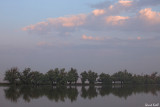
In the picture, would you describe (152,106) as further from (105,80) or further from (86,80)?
(105,80)

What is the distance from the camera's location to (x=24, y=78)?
49938 millimetres

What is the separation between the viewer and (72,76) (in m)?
54.2

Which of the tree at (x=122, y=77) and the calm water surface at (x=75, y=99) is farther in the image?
the tree at (x=122, y=77)

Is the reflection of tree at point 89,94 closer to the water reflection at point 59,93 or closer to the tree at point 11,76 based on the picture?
the water reflection at point 59,93

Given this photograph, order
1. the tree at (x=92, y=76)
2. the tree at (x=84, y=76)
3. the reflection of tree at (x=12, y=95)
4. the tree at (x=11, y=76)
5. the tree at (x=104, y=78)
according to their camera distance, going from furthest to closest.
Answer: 1. the tree at (x=104, y=78)
2. the tree at (x=92, y=76)
3. the tree at (x=84, y=76)
4. the tree at (x=11, y=76)
5. the reflection of tree at (x=12, y=95)

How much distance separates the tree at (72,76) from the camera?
53675 millimetres

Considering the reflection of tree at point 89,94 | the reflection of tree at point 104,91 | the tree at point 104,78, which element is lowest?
the reflection of tree at point 104,91

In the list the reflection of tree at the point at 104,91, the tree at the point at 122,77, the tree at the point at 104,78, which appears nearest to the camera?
the reflection of tree at the point at 104,91

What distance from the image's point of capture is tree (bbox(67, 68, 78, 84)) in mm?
53675

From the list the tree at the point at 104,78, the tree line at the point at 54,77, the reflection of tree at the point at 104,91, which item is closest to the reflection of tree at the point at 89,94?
the reflection of tree at the point at 104,91

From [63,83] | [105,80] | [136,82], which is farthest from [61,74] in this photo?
[136,82]

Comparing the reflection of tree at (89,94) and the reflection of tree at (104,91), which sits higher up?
the reflection of tree at (89,94)

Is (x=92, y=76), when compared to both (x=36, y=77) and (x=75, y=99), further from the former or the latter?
(x=75, y=99)

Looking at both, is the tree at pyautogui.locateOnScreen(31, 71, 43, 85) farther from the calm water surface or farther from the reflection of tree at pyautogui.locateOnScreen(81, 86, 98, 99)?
the calm water surface
